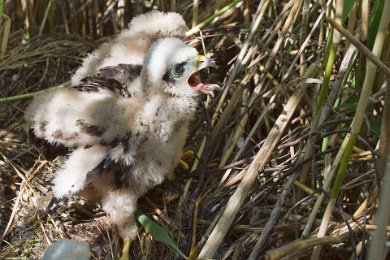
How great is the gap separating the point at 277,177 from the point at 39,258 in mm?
840

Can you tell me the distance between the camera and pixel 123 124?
2117 mm

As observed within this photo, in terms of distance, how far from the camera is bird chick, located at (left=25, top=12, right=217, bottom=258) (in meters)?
2.12

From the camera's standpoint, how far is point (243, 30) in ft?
8.94

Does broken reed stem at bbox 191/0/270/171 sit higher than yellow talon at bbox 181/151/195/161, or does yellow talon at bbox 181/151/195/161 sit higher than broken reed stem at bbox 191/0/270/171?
broken reed stem at bbox 191/0/270/171

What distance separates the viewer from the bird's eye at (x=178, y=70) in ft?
7.23

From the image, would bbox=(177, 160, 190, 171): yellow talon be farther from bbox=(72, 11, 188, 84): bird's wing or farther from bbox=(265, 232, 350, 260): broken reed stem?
bbox=(265, 232, 350, 260): broken reed stem

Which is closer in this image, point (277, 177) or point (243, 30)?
point (277, 177)

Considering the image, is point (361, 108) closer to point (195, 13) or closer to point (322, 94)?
point (322, 94)

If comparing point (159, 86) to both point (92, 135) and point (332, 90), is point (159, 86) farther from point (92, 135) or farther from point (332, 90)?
Answer: point (332, 90)

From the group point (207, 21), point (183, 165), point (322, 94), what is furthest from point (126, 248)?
point (207, 21)

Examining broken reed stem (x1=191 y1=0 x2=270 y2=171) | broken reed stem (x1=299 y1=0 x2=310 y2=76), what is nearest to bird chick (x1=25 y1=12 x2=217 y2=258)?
broken reed stem (x1=191 y1=0 x2=270 y2=171)

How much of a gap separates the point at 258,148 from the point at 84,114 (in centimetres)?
68

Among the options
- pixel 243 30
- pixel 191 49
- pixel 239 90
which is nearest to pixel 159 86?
pixel 191 49

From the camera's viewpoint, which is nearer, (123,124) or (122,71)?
(123,124)
